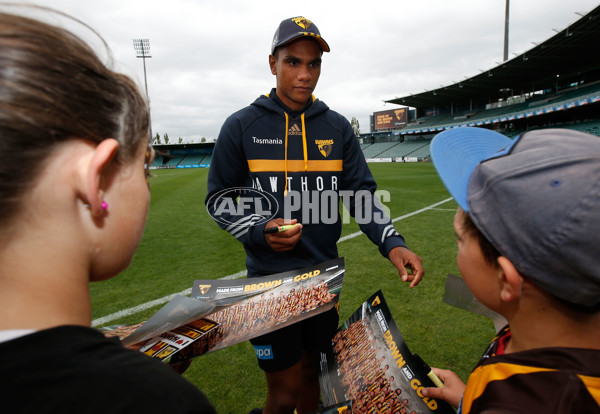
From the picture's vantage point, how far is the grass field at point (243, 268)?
7.71ft

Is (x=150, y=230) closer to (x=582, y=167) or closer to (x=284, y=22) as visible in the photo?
(x=284, y=22)

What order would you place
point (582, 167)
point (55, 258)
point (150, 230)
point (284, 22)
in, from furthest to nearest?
point (150, 230) < point (284, 22) < point (582, 167) < point (55, 258)

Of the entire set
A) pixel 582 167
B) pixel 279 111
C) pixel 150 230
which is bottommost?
pixel 150 230

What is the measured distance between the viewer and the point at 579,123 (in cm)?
2672

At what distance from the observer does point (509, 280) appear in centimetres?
78

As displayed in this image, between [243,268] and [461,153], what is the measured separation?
373 centimetres

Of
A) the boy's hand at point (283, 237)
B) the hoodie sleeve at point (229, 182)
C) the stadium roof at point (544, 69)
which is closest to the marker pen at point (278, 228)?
the boy's hand at point (283, 237)

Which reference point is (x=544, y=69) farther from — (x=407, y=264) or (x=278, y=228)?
(x=278, y=228)

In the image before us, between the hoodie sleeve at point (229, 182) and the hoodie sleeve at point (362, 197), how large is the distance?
0.55 m

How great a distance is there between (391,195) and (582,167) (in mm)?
9863

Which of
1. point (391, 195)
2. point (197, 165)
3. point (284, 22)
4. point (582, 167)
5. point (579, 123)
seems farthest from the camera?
point (197, 165)

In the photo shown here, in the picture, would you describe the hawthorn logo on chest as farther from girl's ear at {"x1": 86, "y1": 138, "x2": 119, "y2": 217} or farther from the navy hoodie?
girl's ear at {"x1": 86, "y1": 138, "x2": 119, "y2": 217}

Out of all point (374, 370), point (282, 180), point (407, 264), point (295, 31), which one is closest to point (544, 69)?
point (295, 31)

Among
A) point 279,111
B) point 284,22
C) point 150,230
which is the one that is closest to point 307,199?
point 279,111
